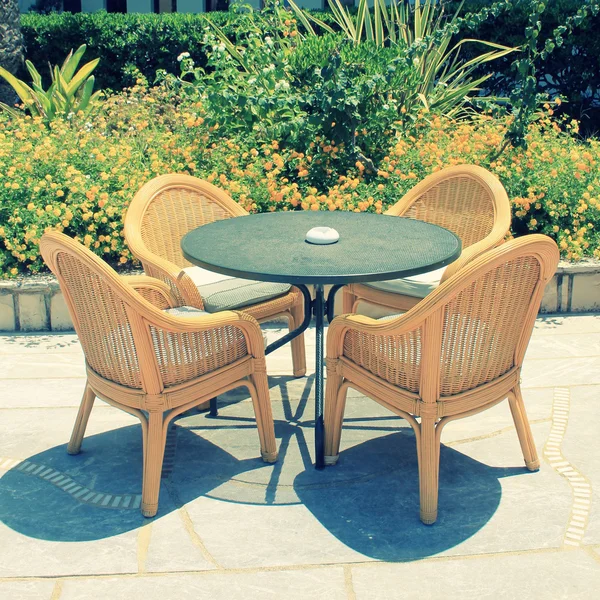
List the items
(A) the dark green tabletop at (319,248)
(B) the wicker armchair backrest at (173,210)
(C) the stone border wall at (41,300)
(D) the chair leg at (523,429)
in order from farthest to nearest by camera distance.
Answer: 1. (C) the stone border wall at (41,300)
2. (B) the wicker armchair backrest at (173,210)
3. (D) the chair leg at (523,429)
4. (A) the dark green tabletop at (319,248)

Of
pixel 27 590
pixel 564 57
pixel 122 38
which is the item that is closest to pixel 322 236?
pixel 27 590

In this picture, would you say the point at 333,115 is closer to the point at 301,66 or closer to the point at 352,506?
the point at 301,66

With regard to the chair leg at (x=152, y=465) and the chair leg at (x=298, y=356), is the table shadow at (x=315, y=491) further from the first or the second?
the chair leg at (x=298, y=356)

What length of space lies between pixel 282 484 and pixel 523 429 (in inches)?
35.1

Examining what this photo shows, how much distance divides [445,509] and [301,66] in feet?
12.1

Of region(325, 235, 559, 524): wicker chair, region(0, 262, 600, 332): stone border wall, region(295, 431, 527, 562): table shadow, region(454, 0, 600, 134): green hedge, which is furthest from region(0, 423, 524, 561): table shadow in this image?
region(454, 0, 600, 134): green hedge

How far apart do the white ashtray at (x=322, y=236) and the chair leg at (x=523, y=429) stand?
0.88 meters

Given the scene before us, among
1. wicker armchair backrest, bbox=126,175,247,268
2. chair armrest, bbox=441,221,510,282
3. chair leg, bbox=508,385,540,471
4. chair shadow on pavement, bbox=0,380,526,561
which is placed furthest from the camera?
wicker armchair backrest, bbox=126,175,247,268

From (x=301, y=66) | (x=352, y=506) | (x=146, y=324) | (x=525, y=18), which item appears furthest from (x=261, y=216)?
(x=525, y=18)

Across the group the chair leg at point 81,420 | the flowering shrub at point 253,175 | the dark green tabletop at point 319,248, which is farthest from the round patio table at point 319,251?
the flowering shrub at point 253,175

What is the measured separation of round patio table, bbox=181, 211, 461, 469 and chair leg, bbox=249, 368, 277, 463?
174mm

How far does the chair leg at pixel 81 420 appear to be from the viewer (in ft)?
10.3

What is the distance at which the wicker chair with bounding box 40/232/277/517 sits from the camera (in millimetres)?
2664

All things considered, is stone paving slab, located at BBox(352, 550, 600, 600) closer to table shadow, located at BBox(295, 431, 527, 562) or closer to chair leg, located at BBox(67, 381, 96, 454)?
table shadow, located at BBox(295, 431, 527, 562)
